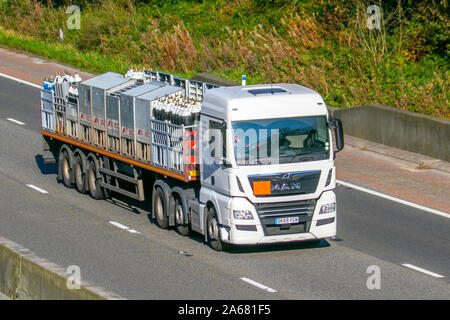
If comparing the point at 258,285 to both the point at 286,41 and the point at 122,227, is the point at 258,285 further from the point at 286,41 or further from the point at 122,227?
the point at 286,41

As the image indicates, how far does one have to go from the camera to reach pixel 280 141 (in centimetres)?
1588

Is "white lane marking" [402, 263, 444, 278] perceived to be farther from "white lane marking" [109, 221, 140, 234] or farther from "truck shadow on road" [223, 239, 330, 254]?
"white lane marking" [109, 221, 140, 234]

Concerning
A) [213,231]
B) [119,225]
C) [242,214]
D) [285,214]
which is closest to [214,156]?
[242,214]

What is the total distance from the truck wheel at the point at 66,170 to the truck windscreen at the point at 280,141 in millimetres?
7018

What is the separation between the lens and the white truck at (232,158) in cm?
1577

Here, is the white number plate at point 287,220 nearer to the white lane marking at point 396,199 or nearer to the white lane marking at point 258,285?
the white lane marking at point 258,285

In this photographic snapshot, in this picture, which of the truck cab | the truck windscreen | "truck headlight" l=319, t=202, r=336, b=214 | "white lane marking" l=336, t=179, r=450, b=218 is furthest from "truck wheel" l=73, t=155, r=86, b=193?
"truck headlight" l=319, t=202, r=336, b=214

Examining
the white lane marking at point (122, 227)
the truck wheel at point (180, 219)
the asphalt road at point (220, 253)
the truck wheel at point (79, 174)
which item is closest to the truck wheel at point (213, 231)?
the asphalt road at point (220, 253)

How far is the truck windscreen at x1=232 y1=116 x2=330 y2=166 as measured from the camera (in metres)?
15.7

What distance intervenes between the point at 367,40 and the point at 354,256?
15884 millimetres

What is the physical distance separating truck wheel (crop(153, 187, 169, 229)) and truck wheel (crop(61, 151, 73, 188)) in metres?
3.96

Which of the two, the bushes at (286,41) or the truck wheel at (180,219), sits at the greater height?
the bushes at (286,41)

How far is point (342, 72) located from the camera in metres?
28.9

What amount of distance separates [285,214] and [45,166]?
957 cm
